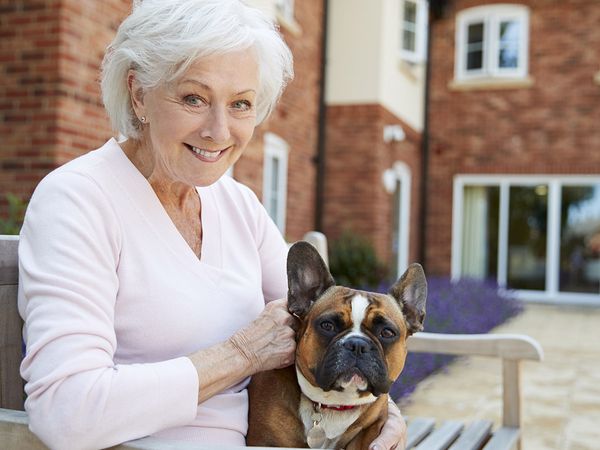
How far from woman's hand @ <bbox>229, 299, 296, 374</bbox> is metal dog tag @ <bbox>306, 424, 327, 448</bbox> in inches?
7.9

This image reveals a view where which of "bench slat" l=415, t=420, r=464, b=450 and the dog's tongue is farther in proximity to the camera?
"bench slat" l=415, t=420, r=464, b=450

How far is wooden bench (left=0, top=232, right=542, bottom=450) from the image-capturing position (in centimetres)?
206

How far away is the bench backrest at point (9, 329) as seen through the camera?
204cm

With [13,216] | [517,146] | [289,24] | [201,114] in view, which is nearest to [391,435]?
[201,114]

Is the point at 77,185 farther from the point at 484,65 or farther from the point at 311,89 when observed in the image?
the point at 484,65

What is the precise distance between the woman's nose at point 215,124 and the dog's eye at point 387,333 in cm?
69

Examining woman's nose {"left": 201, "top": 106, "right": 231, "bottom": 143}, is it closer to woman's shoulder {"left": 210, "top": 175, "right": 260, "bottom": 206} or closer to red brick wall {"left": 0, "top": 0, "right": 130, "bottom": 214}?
woman's shoulder {"left": 210, "top": 175, "right": 260, "bottom": 206}

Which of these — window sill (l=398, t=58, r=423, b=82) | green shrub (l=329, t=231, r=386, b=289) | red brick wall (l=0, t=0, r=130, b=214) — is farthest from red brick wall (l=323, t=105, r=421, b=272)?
red brick wall (l=0, t=0, r=130, b=214)

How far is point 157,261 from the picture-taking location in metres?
1.90

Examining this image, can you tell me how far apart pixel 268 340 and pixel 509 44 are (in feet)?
47.4

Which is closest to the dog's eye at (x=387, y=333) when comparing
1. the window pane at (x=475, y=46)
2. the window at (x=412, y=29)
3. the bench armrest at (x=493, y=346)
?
the bench armrest at (x=493, y=346)

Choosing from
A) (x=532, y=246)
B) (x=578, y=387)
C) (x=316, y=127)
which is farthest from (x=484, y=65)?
(x=578, y=387)

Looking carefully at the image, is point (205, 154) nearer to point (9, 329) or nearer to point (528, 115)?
point (9, 329)

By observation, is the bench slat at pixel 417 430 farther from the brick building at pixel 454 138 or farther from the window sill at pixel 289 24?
the brick building at pixel 454 138
